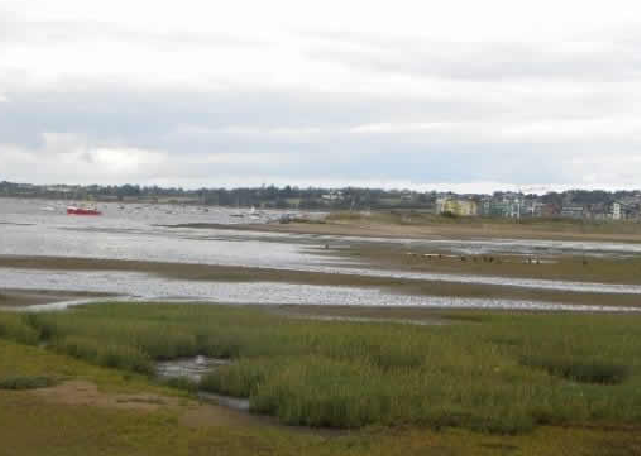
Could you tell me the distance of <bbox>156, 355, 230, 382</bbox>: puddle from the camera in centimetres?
1916

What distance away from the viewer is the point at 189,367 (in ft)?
66.4

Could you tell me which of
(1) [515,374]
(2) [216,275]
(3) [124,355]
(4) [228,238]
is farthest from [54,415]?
(4) [228,238]

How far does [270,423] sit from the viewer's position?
15188mm

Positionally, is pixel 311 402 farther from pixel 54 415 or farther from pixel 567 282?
pixel 567 282

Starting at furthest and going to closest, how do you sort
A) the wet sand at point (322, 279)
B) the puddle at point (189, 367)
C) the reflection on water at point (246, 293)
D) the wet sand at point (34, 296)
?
the wet sand at point (322, 279) < the reflection on water at point (246, 293) < the wet sand at point (34, 296) < the puddle at point (189, 367)

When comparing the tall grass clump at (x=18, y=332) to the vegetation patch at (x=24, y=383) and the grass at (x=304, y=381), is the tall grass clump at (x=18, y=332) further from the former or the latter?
the vegetation patch at (x=24, y=383)

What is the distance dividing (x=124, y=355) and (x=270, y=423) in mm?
5240

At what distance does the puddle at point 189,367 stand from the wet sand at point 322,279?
18929 millimetres

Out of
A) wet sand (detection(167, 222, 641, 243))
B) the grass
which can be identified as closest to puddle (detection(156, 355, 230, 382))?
the grass

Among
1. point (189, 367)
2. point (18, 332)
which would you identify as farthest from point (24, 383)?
point (18, 332)

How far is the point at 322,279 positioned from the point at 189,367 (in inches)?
949

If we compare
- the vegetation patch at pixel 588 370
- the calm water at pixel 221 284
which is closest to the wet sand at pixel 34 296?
the calm water at pixel 221 284

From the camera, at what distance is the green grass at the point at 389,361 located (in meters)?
15.0

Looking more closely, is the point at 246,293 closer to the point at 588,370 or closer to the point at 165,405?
the point at 588,370
